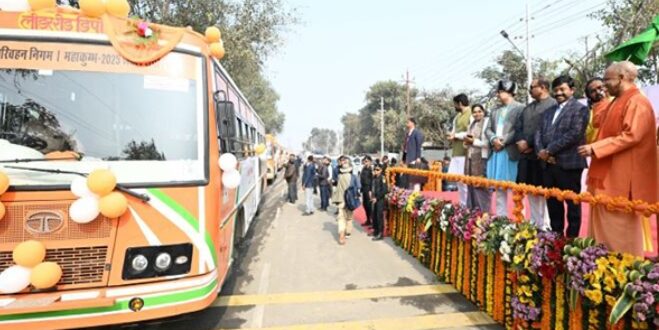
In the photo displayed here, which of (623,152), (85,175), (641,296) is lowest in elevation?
(641,296)

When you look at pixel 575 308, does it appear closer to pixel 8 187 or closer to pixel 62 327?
pixel 62 327

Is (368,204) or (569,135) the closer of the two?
(569,135)

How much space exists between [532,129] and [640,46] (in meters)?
1.37

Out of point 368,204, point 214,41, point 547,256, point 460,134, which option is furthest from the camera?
point 368,204

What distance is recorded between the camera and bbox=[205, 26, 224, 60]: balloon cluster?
12.6 ft

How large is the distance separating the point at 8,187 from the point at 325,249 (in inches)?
210

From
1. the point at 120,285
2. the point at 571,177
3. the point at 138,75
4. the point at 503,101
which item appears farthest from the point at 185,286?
the point at 503,101

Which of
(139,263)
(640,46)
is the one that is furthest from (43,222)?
(640,46)

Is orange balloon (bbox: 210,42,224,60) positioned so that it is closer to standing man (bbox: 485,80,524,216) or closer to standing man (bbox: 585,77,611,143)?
standing man (bbox: 485,80,524,216)

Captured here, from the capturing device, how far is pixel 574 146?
433 cm

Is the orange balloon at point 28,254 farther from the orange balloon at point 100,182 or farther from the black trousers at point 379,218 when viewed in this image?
the black trousers at point 379,218

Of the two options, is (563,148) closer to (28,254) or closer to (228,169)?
(228,169)

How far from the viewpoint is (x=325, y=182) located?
1309cm

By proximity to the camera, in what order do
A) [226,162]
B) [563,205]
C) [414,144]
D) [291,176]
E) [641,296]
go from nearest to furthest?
[641,296], [226,162], [563,205], [414,144], [291,176]
